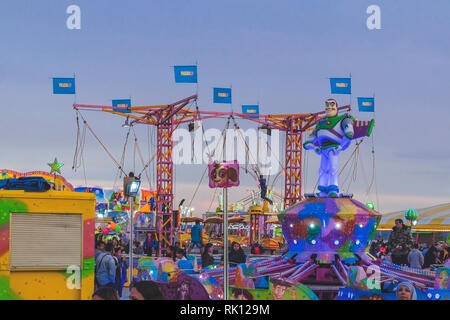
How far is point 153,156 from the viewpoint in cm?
3931

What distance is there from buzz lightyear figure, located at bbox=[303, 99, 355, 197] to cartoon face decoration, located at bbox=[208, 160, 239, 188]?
28.0ft

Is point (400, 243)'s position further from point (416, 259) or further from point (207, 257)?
point (207, 257)

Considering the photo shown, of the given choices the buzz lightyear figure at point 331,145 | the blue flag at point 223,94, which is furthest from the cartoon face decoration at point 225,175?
the blue flag at point 223,94

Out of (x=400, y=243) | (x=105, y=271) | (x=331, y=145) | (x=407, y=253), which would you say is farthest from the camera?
(x=400, y=243)

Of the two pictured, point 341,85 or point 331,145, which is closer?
point 331,145

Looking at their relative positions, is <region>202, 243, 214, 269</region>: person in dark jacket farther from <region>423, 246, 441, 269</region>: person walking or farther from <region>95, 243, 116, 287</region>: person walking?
<region>423, 246, 441, 269</region>: person walking

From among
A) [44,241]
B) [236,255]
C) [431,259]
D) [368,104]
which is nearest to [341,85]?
[368,104]

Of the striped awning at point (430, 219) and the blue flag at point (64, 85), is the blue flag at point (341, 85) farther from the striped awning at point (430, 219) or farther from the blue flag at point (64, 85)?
the striped awning at point (430, 219)

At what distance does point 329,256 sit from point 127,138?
68.0 feet

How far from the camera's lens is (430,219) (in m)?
50.2

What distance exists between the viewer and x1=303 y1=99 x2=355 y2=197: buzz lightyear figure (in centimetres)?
1994

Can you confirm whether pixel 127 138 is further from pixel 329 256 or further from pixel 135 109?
pixel 329 256

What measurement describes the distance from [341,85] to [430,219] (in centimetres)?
1796
